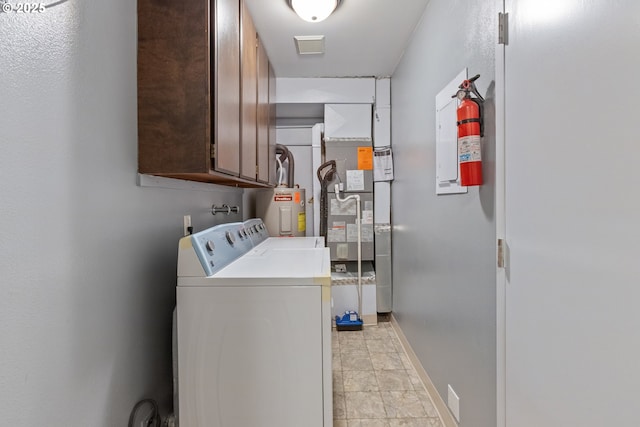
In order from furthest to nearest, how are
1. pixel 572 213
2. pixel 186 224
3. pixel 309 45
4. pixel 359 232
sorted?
pixel 359 232, pixel 309 45, pixel 186 224, pixel 572 213

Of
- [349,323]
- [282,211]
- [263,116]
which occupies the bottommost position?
[349,323]

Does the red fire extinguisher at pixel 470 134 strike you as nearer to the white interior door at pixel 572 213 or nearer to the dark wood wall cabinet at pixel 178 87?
the white interior door at pixel 572 213

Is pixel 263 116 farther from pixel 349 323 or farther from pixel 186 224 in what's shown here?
pixel 349 323

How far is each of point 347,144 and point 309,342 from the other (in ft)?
8.02

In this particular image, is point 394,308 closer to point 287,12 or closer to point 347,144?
point 347,144

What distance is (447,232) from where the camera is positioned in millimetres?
1827

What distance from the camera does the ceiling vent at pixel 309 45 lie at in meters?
2.53

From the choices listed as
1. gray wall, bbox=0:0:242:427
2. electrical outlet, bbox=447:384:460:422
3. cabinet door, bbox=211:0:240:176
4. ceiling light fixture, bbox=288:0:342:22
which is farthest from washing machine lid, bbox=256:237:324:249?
ceiling light fixture, bbox=288:0:342:22

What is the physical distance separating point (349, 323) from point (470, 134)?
2257 mm

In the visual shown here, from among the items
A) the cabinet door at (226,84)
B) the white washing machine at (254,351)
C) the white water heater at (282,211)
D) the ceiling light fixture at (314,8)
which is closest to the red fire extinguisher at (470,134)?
the white washing machine at (254,351)

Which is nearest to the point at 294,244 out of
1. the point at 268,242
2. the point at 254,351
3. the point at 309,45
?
the point at 268,242

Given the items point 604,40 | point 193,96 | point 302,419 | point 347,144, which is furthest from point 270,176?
point 604,40

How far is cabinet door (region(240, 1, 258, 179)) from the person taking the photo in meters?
1.78

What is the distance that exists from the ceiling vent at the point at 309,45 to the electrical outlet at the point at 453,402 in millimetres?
2427
